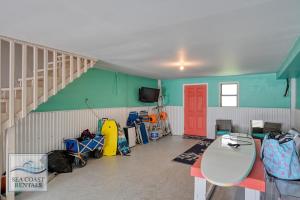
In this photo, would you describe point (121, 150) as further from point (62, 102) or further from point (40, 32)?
point (40, 32)

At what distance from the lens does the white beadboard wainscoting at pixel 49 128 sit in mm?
3467

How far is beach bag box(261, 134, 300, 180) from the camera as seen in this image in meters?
2.30

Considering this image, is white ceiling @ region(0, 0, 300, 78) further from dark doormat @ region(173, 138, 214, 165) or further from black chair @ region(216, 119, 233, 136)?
black chair @ region(216, 119, 233, 136)

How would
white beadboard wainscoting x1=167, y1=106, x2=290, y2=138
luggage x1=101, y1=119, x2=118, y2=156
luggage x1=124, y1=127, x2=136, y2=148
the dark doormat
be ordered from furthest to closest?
white beadboard wainscoting x1=167, y1=106, x2=290, y2=138 → luggage x1=124, y1=127, x2=136, y2=148 → luggage x1=101, y1=119, x2=118, y2=156 → the dark doormat

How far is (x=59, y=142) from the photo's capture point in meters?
4.16

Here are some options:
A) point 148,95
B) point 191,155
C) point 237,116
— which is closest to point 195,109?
point 237,116

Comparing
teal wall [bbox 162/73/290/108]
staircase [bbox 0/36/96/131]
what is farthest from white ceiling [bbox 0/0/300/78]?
teal wall [bbox 162/73/290/108]

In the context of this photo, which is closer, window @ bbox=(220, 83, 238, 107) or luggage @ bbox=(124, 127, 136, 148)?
luggage @ bbox=(124, 127, 136, 148)

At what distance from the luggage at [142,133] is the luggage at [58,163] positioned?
271cm

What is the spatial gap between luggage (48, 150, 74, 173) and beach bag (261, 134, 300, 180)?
11.3ft

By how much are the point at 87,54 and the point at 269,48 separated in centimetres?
321

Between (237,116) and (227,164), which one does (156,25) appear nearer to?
(227,164)

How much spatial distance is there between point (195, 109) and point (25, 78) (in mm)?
5858

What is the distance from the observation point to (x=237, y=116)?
6.43 meters
